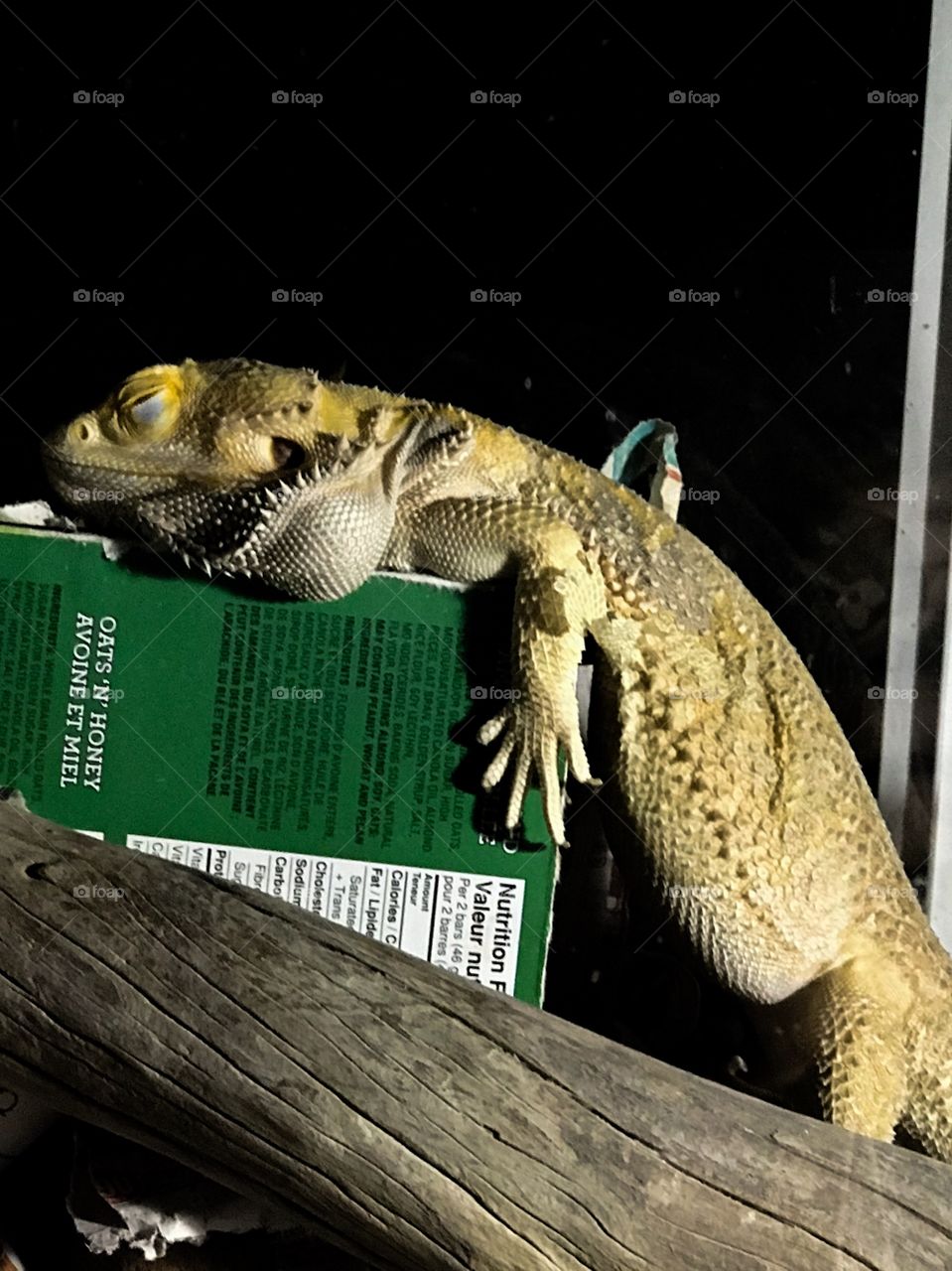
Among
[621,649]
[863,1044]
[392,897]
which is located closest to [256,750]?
[392,897]

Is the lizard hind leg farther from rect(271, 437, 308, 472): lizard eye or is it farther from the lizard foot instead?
rect(271, 437, 308, 472): lizard eye

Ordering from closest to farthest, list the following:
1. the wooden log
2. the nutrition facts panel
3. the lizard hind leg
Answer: the wooden log < the nutrition facts panel < the lizard hind leg

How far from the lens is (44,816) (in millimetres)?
1135

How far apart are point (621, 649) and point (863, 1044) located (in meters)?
0.59

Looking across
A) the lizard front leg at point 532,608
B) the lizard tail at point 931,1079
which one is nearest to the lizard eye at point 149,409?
the lizard front leg at point 532,608

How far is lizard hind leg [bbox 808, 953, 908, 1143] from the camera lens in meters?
1.32

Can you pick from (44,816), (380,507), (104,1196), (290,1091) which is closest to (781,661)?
(380,507)

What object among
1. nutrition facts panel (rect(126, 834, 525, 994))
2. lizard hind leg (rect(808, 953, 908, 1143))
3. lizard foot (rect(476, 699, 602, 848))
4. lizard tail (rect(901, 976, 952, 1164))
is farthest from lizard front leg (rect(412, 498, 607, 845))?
lizard tail (rect(901, 976, 952, 1164))

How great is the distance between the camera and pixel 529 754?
1.22 metres

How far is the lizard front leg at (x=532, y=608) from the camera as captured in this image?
4.01 feet

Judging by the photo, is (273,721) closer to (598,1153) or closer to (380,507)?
(380,507)

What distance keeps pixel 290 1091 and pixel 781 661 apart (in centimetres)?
80

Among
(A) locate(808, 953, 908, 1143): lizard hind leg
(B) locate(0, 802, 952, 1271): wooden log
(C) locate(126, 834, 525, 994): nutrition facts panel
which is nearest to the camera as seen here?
(B) locate(0, 802, 952, 1271): wooden log

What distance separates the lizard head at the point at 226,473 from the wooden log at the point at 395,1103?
0.36m
